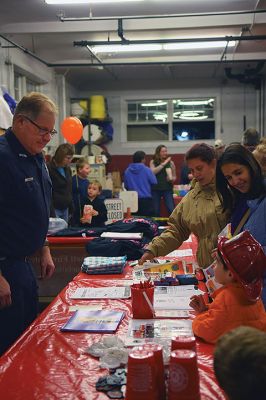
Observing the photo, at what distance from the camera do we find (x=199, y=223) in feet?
8.57

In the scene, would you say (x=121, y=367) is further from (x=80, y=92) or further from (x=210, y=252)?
(x=80, y=92)

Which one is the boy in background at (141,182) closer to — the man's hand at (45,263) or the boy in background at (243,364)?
the man's hand at (45,263)

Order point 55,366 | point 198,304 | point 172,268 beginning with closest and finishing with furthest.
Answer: point 55,366 → point 198,304 → point 172,268

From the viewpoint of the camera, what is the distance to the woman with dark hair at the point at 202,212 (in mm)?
2576

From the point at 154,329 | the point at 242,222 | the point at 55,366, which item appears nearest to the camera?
the point at 55,366

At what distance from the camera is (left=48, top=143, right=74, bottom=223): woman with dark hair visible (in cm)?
Answer: 575

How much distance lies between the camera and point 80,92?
11.9m

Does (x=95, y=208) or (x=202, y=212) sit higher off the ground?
(x=202, y=212)

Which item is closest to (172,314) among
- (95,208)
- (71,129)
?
(95,208)

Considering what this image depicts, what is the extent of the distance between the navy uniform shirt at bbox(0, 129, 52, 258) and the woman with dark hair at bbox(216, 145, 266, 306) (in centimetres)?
96

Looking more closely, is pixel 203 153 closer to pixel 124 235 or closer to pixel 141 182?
pixel 124 235

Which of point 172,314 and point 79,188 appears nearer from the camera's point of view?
point 172,314

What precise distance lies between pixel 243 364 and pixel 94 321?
1079 mm

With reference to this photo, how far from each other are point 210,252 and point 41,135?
3.72ft
